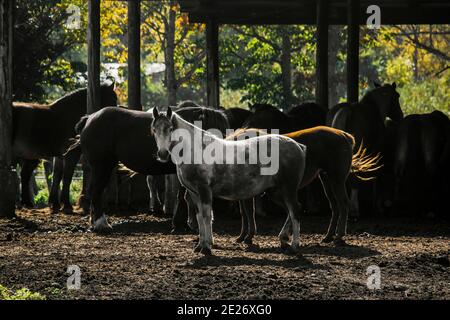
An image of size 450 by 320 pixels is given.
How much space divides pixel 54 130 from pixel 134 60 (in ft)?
7.60

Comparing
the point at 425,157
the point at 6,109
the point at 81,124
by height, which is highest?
the point at 6,109

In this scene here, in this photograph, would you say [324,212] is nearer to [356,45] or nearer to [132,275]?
[356,45]

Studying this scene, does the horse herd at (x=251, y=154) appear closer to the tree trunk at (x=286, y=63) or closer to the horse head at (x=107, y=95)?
the horse head at (x=107, y=95)

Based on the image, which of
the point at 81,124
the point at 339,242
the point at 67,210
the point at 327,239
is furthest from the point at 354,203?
the point at 67,210

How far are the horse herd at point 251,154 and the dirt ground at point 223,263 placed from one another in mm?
492

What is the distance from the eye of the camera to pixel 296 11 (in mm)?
23609

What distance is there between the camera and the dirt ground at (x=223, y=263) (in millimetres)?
8891

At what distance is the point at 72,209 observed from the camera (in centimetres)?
1783

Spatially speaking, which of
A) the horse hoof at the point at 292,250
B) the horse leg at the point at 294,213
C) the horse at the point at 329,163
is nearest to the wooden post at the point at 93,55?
the horse at the point at 329,163

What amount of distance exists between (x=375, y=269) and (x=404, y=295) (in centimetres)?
Answer: 143

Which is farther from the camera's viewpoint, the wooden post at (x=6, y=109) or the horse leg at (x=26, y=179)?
the horse leg at (x=26, y=179)

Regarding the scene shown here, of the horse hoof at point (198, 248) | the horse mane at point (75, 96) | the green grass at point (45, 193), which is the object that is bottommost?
the green grass at point (45, 193)

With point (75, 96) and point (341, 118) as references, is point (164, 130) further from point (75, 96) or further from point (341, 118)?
point (75, 96)

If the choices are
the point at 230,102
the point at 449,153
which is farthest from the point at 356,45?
the point at 230,102
